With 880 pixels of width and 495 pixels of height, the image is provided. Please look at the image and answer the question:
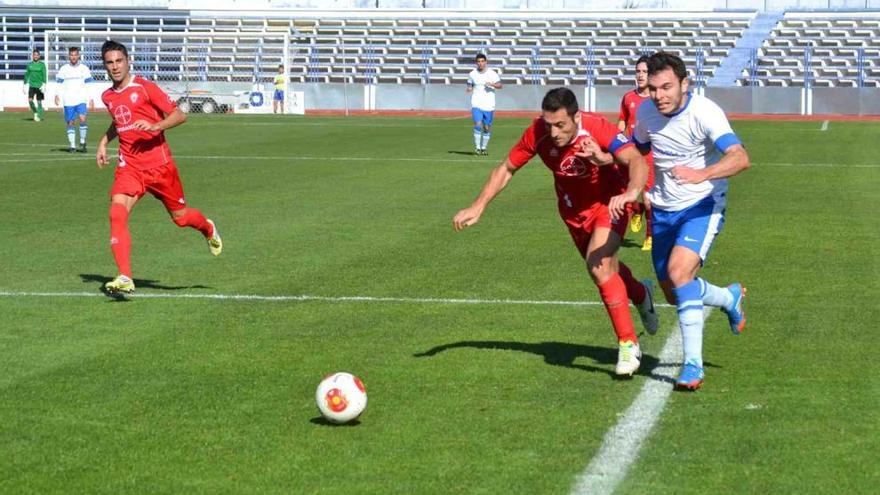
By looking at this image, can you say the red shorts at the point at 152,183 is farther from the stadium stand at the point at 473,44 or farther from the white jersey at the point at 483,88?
the stadium stand at the point at 473,44

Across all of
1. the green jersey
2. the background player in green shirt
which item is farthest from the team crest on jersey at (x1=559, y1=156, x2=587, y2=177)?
the green jersey

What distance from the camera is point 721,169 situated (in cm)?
778

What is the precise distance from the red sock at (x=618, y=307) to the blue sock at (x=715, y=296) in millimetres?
456

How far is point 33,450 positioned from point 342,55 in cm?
5213

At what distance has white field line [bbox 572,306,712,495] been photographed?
19.9 ft

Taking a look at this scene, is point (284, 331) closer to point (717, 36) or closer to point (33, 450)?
point (33, 450)

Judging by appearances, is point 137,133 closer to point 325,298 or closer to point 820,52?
point 325,298

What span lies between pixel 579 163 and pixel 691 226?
76 cm

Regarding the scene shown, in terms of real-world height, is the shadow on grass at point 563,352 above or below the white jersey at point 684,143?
below

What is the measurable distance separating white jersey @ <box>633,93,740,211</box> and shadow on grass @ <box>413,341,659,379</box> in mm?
1019

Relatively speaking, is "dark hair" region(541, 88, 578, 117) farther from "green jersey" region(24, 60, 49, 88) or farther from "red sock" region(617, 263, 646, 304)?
"green jersey" region(24, 60, 49, 88)

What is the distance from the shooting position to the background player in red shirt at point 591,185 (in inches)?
321

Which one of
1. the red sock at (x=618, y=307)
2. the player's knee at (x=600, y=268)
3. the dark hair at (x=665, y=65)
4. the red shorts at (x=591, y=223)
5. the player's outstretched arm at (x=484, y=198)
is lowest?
the red sock at (x=618, y=307)

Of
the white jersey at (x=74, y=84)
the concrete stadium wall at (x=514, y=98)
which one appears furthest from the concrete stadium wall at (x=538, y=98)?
the white jersey at (x=74, y=84)
